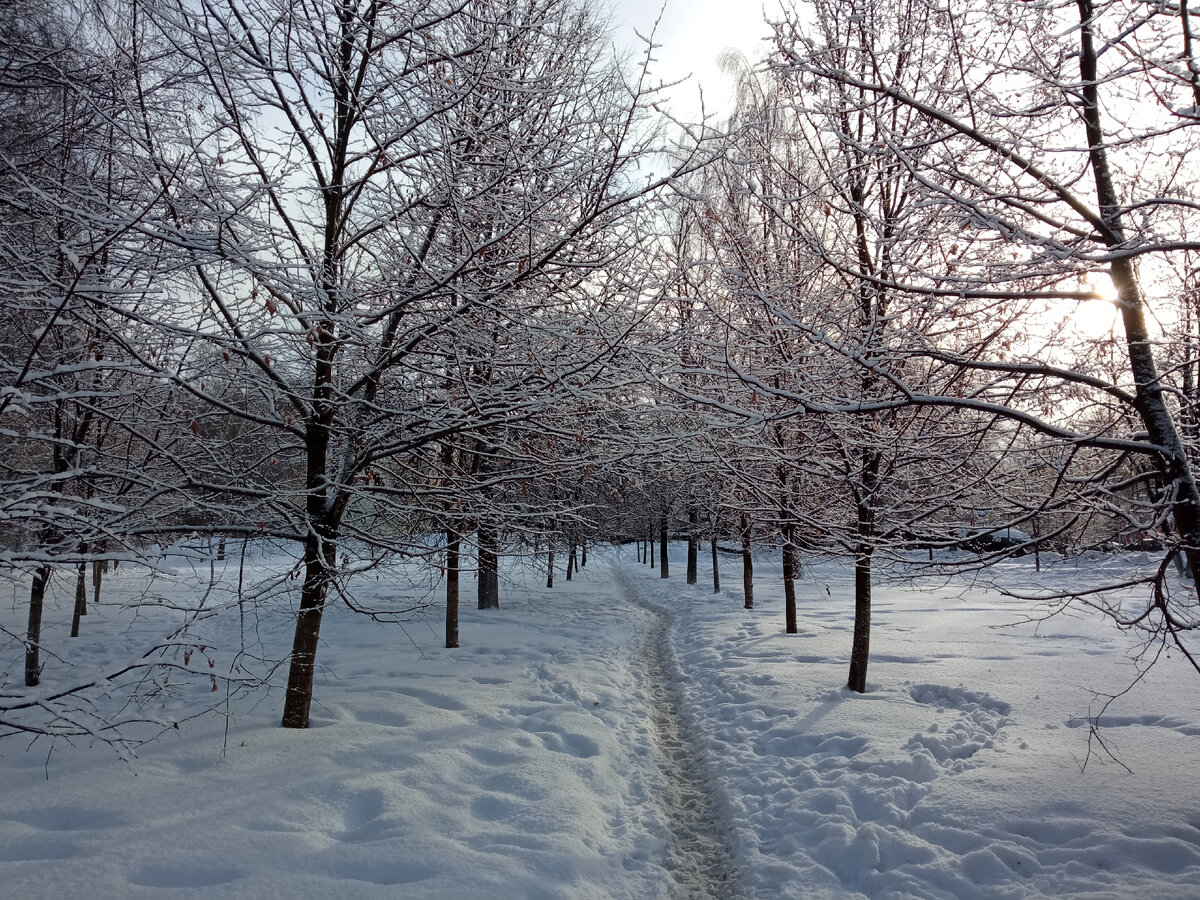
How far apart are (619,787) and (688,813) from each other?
0.59 meters

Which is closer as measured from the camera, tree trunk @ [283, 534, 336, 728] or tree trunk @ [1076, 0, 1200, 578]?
tree trunk @ [1076, 0, 1200, 578]

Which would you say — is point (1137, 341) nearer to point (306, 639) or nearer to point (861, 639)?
point (861, 639)

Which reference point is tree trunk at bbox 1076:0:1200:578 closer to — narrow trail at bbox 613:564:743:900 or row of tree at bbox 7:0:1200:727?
row of tree at bbox 7:0:1200:727

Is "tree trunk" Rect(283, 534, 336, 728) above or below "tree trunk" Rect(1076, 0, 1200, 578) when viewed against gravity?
below

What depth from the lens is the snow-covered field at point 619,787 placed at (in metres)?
3.74

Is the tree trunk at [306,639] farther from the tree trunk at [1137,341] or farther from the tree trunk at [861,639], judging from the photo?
the tree trunk at [861,639]

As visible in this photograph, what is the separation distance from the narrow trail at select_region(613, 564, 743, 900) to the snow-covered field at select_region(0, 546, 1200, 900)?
0.02 m

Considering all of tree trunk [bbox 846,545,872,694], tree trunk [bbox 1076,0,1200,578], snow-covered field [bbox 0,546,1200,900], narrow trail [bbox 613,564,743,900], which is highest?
tree trunk [bbox 1076,0,1200,578]

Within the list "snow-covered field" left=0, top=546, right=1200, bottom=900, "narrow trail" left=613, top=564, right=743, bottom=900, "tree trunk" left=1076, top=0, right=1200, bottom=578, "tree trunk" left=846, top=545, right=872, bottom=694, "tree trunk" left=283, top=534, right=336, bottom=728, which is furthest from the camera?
"tree trunk" left=846, top=545, right=872, bottom=694

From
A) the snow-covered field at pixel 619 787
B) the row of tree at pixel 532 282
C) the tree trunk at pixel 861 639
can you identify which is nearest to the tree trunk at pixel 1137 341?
the row of tree at pixel 532 282

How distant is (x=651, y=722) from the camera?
7.33 m

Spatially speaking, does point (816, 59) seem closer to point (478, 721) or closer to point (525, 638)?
point (478, 721)

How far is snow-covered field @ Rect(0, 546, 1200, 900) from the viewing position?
3.74 metres

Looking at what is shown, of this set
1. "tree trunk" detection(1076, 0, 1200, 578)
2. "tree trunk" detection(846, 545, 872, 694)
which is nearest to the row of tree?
"tree trunk" detection(1076, 0, 1200, 578)
